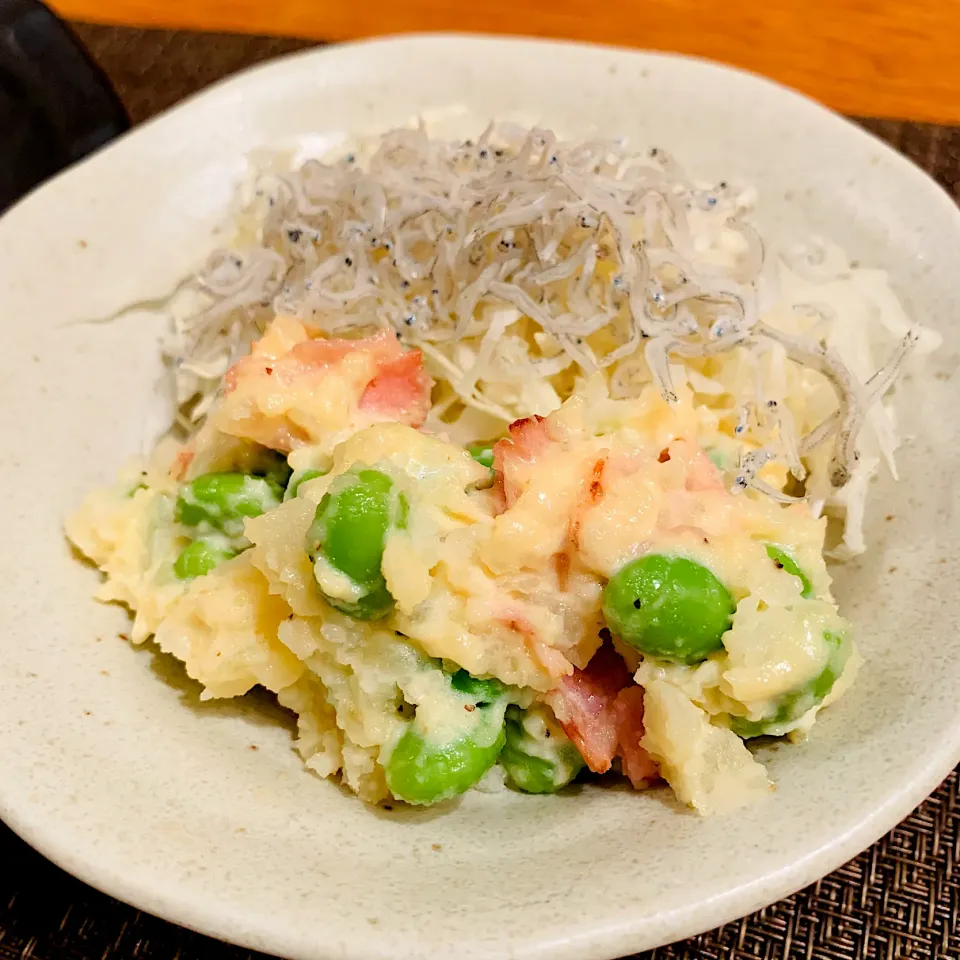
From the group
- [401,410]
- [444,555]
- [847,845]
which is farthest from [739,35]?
[847,845]

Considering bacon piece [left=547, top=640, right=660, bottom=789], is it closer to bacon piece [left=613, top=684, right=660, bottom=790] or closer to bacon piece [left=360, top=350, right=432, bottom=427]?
bacon piece [left=613, top=684, right=660, bottom=790]

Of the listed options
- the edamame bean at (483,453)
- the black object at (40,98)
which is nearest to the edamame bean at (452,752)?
the edamame bean at (483,453)

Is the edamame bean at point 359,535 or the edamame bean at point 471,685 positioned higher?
the edamame bean at point 359,535

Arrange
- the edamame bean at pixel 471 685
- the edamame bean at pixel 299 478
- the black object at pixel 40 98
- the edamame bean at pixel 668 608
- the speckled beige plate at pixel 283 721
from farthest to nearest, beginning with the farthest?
the black object at pixel 40 98 → the edamame bean at pixel 299 478 → the edamame bean at pixel 471 685 → the edamame bean at pixel 668 608 → the speckled beige plate at pixel 283 721

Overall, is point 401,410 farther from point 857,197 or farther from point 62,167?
point 62,167

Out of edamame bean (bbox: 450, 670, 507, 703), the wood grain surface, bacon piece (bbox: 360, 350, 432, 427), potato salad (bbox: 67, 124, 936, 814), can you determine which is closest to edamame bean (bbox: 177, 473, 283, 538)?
potato salad (bbox: 67, 124, 936, 814)

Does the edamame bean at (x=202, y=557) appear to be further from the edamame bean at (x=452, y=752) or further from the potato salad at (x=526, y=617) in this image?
the edamame bean at (x=452, y=752)

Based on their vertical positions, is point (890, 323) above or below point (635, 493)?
below
